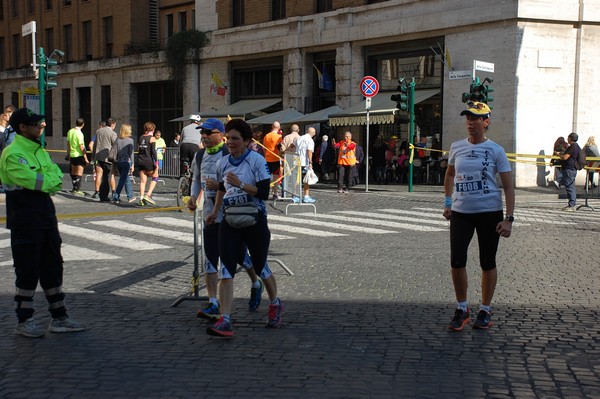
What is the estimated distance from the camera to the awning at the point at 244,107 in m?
33.8

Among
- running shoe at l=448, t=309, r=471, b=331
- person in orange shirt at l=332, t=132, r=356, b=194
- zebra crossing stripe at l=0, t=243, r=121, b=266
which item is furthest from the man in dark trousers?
running shoe at l=448, t=309, r=471, b=331

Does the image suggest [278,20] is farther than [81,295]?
Yes

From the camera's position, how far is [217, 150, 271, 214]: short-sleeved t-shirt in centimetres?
657

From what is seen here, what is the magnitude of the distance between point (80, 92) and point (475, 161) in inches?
1645

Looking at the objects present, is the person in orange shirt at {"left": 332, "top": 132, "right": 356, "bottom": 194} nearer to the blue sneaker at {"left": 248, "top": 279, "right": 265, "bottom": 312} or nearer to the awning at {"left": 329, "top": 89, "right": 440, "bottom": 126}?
the awning at {"left": 329, "top": 89, "right": 440, "bottom": 126}

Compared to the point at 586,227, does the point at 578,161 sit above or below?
above

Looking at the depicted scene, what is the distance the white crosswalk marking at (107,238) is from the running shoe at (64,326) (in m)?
4.89

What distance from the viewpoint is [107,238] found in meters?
12.6

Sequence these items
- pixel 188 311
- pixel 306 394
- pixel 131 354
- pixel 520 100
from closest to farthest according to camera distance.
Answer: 1. pixel 306 394
2. pixel 131 354
3. pixel 188 311
4. pixel 520 100

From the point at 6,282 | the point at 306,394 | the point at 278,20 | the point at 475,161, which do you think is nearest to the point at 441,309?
the point at 475,161

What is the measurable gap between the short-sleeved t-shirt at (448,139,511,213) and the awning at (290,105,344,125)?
22224mm

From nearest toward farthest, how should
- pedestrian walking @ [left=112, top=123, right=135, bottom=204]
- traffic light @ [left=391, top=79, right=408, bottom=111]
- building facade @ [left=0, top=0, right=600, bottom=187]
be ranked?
pedestrian walking @ [left=112, top=123, right=135, bottom=204] → traffic light @ [left=391, top=79, right=408, bottom=111] → building facade @ [left=0, top=0, right=600, bottom=187]

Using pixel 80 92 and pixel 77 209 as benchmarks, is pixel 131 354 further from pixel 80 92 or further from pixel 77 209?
pixel 80 92

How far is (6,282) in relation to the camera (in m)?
8.96
